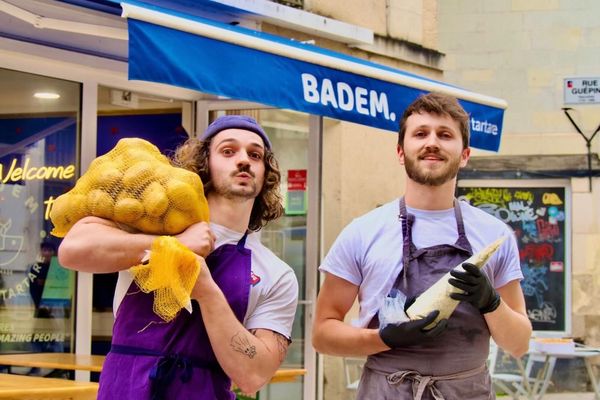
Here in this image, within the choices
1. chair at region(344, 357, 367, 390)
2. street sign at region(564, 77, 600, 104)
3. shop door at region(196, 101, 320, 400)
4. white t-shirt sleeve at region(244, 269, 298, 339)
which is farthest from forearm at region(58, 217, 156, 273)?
street sign at region(564, 77, 600, 104)

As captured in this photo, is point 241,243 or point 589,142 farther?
point 589,142

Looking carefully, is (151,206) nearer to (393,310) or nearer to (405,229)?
(393,310)

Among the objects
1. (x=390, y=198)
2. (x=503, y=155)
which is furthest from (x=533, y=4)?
(x=390, y=198)

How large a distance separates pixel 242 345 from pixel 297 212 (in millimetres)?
4766

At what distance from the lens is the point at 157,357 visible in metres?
2.69

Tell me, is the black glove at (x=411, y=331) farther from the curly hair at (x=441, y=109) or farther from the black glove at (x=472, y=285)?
the curly hair at (x=441, y=109)

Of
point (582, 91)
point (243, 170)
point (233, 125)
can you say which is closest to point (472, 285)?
point (243, 170)

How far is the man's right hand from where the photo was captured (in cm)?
258

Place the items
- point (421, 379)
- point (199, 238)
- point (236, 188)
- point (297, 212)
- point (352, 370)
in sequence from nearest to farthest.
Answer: point (199, 238), point (236, 188), point (421, 379), point (297, 212), point (352, 370)

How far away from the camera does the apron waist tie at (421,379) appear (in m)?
3.12

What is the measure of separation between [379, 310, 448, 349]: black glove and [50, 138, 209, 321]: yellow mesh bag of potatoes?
683 millimetres

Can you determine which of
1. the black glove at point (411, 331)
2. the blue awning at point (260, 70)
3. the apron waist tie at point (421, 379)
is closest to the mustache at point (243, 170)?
the black glove at point (411, 331)

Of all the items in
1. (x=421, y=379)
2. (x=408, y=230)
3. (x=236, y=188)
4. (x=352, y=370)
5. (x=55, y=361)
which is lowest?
(x=352, y=370)

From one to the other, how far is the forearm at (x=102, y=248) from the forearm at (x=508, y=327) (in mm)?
1142
